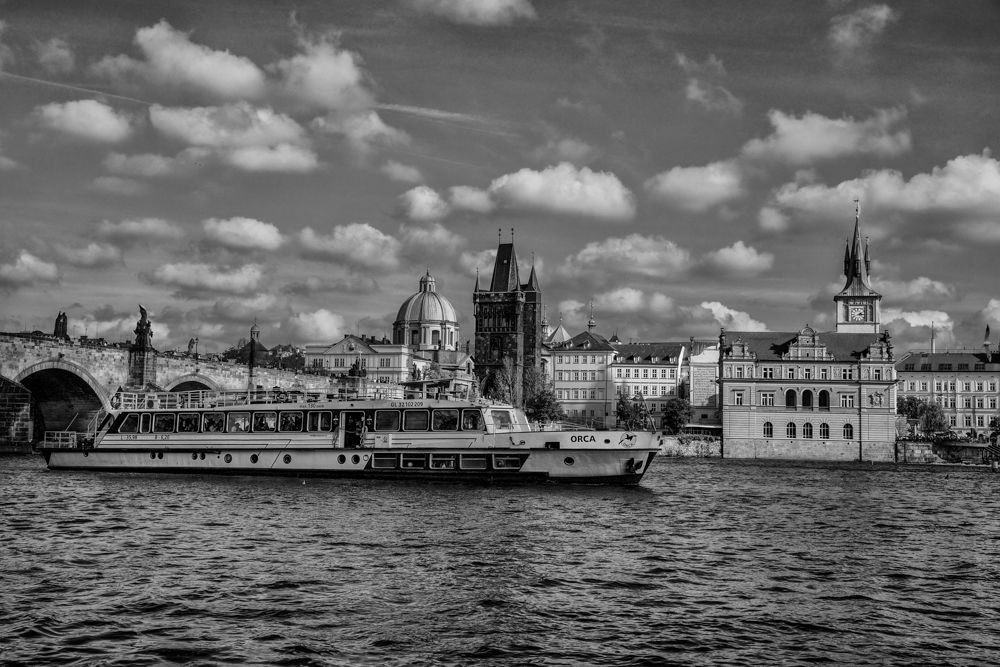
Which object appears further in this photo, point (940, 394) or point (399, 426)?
point (940, 394)

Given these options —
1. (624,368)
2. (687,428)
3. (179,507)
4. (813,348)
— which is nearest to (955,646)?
(179,507)

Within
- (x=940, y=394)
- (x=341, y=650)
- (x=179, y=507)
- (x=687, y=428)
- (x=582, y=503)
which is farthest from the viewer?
(x=940, y=394)

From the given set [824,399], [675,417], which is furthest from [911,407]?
[824,399]

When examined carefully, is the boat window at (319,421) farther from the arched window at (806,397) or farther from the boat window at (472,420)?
the arched window at (806,397)

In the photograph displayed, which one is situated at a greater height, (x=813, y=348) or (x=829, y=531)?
(x=813, y=348)

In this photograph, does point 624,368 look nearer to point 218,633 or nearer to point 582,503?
point 582,503

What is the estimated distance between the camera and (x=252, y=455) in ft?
Answer: 162

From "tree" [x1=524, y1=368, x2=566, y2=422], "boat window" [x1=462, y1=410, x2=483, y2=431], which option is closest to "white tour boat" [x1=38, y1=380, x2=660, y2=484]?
"boat window" [x1=462, y1=410, x2=483, y2=431]

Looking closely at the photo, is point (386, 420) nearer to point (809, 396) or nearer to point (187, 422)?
point (187, 422)

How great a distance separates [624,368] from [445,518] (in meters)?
124

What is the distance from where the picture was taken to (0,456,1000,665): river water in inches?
664

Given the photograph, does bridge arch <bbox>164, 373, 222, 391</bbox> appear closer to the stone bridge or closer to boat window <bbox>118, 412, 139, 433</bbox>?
the stone bridge

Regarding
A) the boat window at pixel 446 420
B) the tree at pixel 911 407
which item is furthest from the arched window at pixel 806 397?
the boat window at pixel 446 420

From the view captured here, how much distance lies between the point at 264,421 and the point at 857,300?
394ft
